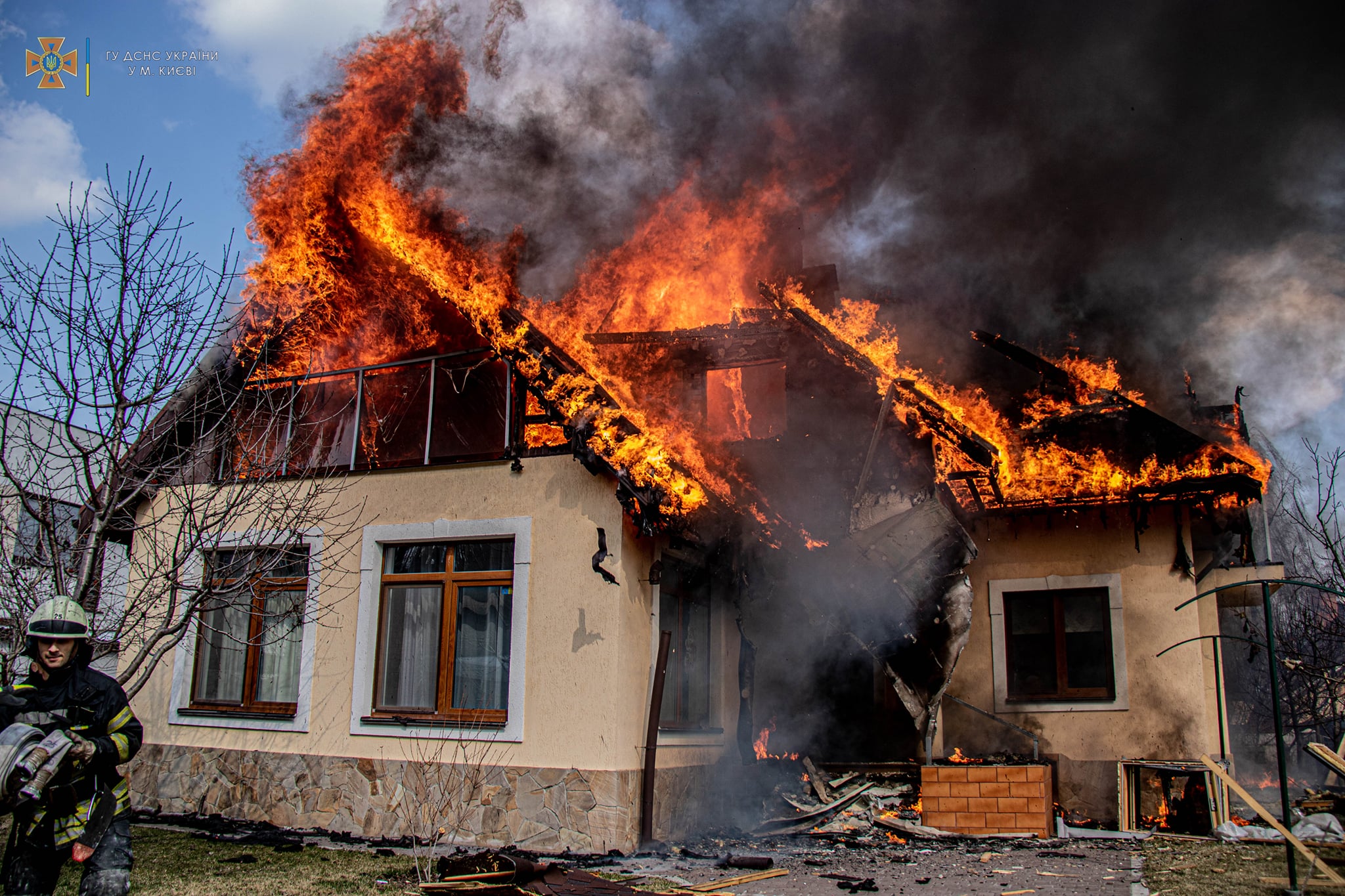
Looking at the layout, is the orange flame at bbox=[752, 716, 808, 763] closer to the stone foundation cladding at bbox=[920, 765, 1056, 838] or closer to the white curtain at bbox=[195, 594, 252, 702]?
the stone foundation cladding at bbox=[920, 765, 1056, 838]

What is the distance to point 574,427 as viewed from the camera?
859 centimetres

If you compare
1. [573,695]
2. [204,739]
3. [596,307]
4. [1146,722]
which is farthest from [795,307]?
[204,739]

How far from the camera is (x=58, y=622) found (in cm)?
473

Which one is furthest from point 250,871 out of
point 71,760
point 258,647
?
point 258,647

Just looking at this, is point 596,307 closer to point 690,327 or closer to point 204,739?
point 690,327

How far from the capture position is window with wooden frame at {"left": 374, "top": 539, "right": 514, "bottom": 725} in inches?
354

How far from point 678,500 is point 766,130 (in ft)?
16.6

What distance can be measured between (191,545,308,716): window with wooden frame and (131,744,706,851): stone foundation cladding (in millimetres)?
576


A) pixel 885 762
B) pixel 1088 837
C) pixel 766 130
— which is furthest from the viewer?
pixel 766 130

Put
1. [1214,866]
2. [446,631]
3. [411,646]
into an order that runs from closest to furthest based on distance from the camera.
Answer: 1. [1214,866]
2. [446,631]
3. [411,646]

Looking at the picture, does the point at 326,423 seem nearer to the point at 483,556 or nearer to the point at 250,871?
the point at 483,556

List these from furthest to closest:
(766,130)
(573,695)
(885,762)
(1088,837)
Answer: (766,130), (885,762), (1088,837), (573,695)

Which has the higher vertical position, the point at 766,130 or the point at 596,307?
the point at 766,130

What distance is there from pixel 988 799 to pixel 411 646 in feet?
20.0
